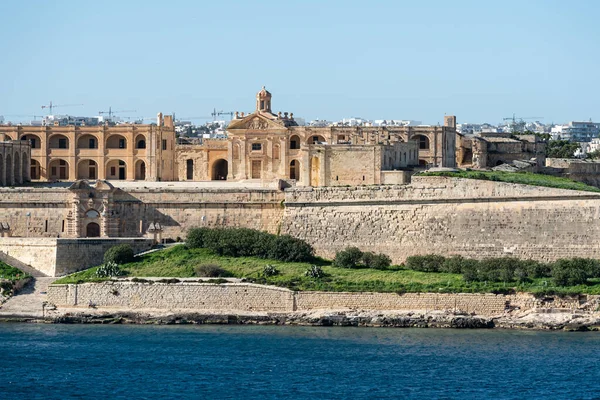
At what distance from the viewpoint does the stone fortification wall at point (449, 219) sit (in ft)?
164

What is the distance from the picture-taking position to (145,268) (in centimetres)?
5141

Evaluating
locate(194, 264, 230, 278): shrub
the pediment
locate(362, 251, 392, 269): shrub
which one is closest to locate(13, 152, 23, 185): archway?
the pediment

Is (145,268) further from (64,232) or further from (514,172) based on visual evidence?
(514,172)

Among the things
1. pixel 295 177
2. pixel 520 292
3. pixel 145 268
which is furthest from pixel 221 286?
pixel 295 177

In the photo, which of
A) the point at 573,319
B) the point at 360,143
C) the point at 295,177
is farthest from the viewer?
the point at 295,177

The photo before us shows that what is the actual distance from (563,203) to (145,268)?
12.7m

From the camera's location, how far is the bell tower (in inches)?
2564

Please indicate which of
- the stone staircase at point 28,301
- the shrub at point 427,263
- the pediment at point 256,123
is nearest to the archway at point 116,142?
the pediment at point 256,123

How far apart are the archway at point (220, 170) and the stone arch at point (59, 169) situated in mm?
5683

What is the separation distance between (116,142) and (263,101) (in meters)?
5.85

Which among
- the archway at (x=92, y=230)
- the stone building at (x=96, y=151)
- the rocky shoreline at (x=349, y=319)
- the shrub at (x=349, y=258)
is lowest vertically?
the rocky shoreline at (x=349, y=319)

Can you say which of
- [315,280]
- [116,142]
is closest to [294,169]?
[116,142]

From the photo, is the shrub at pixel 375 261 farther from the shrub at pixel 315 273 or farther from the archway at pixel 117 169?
the archway at pixel 117 169

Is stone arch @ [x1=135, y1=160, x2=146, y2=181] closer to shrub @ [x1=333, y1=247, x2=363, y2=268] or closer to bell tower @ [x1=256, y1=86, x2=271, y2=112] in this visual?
bell tower @ [x1=256, y1=86, x2=271, y2=112]
